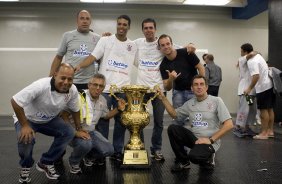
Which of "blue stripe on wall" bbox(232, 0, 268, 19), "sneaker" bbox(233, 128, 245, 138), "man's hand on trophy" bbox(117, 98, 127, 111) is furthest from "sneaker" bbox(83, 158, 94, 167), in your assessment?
"blue stripe on wall" bbox(232, 0, 268, 19)

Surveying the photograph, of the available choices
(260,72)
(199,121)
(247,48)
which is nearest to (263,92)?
(260,72)

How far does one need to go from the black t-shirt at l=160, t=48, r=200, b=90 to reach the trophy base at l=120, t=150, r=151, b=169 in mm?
752

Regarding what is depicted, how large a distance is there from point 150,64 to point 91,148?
97 centimetres

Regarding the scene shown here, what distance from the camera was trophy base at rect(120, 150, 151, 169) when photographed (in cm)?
286

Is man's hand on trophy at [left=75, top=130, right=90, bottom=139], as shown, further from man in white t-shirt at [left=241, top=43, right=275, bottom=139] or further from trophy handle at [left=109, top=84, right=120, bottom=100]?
man in white t-shirt at [left=241, top=43, right=275, bottom=139]

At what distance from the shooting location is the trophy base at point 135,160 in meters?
2.86

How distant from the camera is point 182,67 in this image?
311cm

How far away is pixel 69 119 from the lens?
278 centimetres

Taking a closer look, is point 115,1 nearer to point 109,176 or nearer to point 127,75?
point 127,75

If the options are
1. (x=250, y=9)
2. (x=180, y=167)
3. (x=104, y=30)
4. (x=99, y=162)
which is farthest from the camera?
(x=104, y=30)

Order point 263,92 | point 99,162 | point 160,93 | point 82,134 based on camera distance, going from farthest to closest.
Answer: point 263,92, point 99,162, point 160,93, point 82,134

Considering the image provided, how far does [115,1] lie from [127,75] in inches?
182

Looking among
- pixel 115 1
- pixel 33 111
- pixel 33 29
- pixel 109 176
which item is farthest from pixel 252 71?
pixel 33 29

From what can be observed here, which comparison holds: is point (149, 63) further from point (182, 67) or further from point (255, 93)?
point (255, 93)
